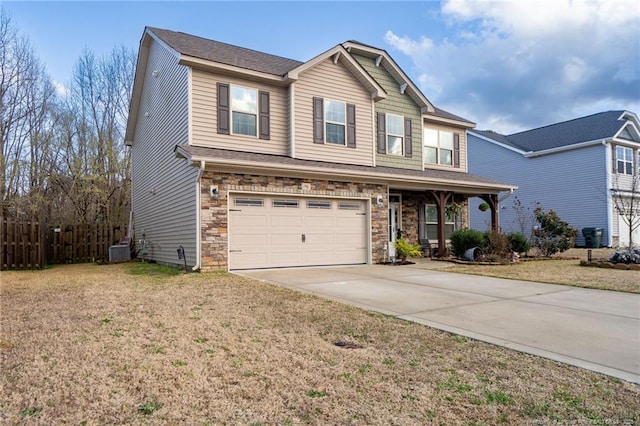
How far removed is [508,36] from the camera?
16234 mm

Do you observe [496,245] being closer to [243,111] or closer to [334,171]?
[334,171]

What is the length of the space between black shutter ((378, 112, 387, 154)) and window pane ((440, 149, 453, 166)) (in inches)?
135

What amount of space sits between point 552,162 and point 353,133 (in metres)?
15.0

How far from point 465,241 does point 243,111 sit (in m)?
8.43

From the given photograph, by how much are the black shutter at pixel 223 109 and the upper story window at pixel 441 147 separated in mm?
8127

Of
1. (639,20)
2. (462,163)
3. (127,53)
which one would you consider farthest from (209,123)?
(127,53)

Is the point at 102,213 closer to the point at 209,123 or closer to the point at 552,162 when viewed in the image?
the point at 209,123

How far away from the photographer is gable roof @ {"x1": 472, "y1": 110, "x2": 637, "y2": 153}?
68.8ft

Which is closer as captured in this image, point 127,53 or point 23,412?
point 23,412

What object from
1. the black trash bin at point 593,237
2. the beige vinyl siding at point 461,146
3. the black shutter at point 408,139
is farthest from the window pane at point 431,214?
the black trash bin at point 593,237

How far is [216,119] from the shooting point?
10.9 meters

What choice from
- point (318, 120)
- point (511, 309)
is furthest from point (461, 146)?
point (511, 309)

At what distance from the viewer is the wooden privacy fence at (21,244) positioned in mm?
11430

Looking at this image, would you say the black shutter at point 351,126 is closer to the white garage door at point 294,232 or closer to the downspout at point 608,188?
the white garage door at point 294,232
